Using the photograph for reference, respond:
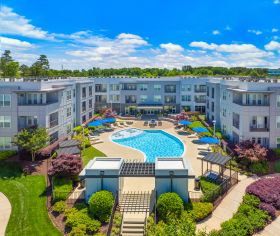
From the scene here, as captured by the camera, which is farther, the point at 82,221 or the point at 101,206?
the point at 101,206

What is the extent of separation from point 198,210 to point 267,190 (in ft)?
22.8

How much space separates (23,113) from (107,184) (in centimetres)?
1850

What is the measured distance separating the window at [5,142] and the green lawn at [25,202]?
4329mm

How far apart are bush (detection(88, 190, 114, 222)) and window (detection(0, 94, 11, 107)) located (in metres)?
20.8

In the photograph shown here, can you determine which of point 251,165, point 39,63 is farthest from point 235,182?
point 39,63

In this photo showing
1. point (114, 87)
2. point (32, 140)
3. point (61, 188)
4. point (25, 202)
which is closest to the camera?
point (25, 202)

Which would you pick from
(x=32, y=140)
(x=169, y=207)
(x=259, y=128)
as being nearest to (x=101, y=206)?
(x=169, y=207)

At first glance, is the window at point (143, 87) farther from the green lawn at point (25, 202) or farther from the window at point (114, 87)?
the green lawn at point (25, 202)

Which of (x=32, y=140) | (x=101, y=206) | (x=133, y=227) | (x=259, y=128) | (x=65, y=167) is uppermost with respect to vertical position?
(x=259, y=128)

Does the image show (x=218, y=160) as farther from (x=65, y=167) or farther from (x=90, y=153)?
(x=90, y=153)

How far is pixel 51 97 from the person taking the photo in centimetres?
3888

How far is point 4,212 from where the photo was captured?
22516mm

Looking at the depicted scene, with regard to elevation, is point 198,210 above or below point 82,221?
above

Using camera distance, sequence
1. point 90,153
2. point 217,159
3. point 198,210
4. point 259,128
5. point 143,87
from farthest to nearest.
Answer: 1. point 143,87
2. point 90,153
3. point 259,128
4. point 217,159
5. point 198,210
